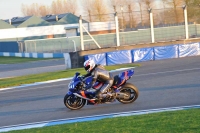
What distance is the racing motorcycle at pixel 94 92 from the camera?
12758mm

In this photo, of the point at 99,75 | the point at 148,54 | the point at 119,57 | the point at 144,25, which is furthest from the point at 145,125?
the point at 144,25

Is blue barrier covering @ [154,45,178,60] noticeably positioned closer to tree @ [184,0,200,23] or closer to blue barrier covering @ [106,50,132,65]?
blue barrier covering @ [106,50,132,65]

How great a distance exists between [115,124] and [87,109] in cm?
375

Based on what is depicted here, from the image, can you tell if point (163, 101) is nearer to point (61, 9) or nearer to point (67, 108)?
point (67, 108)

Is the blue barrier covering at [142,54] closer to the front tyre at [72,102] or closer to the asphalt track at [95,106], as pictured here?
the asphalt track at [95,106]

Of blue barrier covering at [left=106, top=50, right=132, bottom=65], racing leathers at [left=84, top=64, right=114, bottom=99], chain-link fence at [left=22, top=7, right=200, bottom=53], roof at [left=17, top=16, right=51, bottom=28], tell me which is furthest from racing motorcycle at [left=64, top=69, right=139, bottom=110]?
roof at [left=17, top=16, right=51, bottom=28]

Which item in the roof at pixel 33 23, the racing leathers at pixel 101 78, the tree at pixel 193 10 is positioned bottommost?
the racing leathers at pixel 101 78

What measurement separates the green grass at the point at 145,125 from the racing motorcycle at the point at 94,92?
9.15 feet

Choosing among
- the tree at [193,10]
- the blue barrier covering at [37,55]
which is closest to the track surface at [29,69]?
the blue barrier covering at [37,55]

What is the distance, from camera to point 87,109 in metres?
12.9

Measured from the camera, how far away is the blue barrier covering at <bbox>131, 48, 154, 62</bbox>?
29.4 m

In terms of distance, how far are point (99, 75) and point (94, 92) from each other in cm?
54

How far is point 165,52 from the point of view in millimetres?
30000

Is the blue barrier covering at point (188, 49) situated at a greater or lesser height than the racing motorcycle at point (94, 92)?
greater
